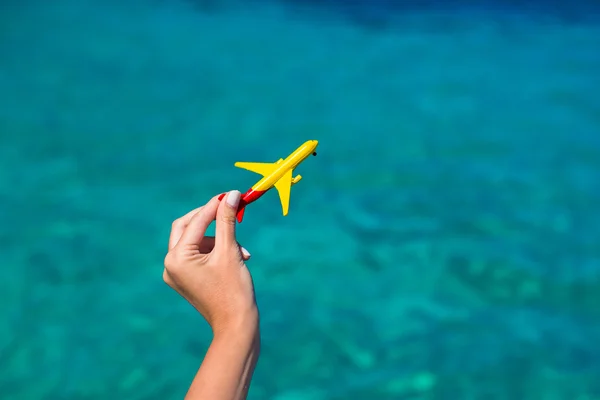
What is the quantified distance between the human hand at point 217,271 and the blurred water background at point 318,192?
132cm

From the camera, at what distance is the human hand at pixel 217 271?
50.3 inches

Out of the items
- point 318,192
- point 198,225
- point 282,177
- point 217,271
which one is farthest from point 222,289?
point 318,192

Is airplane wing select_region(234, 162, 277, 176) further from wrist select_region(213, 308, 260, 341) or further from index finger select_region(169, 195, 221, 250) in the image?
wrist select_region(213, 308, 260, 341)

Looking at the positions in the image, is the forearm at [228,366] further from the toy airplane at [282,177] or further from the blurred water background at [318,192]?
the blurred water background at [318,192]

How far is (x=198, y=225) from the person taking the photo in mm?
1346

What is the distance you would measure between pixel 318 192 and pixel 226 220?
204 centimetres

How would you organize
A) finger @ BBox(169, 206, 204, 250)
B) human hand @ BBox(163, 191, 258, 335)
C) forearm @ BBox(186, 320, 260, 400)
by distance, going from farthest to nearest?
finger @ BBox(169, 206, 204, 250)
human hand @ BBox(163, 191, 258, 335)
forearm @ BBox(186, 320, 260, 400)

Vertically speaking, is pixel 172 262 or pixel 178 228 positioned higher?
pixel 178 228

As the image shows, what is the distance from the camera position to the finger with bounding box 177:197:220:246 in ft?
4.37

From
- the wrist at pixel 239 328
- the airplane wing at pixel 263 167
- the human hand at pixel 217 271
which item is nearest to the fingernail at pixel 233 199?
the human hand at pixel 217 271

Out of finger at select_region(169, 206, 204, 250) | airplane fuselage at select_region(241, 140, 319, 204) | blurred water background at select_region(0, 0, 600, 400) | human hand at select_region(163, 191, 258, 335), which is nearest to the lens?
human hand at select_region(163, 191, 258, 335)

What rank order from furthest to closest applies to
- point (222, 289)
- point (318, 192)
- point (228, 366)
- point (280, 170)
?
point (318, 192)
point (280, 170)
point (222, 289)
point (228, 366)

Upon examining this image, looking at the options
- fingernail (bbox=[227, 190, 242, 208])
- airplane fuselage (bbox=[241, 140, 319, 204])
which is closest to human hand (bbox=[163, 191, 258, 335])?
fingernail (bbox=[227, 190, 242, 208])

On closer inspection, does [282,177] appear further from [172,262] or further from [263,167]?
[172,262]
